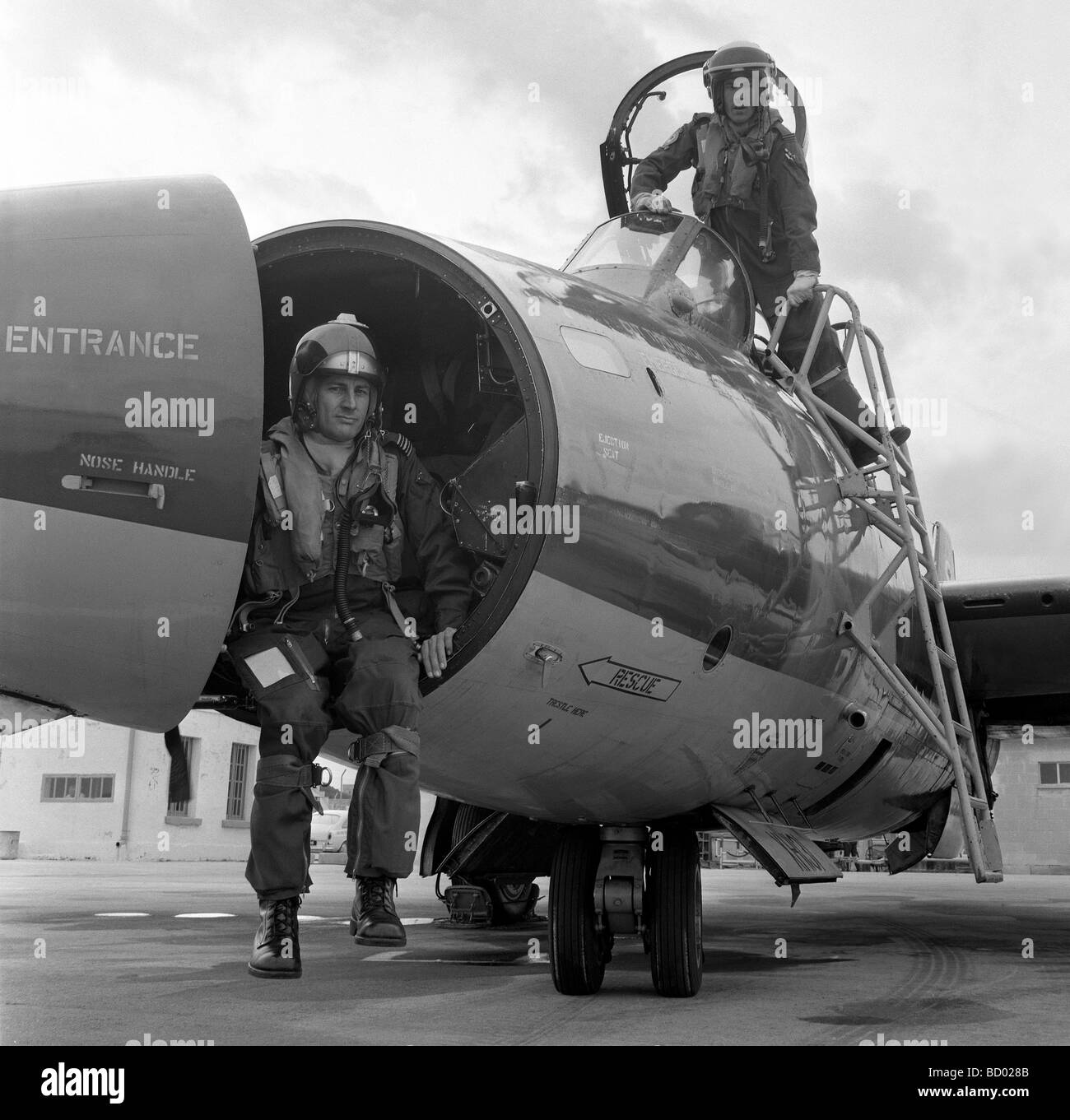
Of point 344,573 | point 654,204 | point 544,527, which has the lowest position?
point 344,573

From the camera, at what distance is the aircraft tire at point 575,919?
19.2 feet

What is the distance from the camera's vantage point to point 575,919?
231 inches

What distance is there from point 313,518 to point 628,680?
1.46 metres

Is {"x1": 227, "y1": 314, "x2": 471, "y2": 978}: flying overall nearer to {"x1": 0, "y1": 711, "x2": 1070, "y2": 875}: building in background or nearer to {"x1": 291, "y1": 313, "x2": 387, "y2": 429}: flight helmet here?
{"x1": 291, "y1": 313, "x2": 387, "y2": 429}: flight helmet

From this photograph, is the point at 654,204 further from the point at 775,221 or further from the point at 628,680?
the point at 628,680

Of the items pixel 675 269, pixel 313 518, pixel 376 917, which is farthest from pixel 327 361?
pixel 675 269

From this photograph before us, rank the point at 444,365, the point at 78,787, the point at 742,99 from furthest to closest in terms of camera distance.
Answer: the point at 78,787 < the point at 742,99 < the point at 444,365

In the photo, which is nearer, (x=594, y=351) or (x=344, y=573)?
(x=344, y=573)

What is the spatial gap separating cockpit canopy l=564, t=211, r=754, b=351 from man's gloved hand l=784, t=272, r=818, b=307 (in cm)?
38

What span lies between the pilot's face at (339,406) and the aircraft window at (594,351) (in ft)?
2.87

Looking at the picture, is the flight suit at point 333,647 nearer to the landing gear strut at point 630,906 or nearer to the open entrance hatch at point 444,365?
the open entrance hatch at point 444,365
